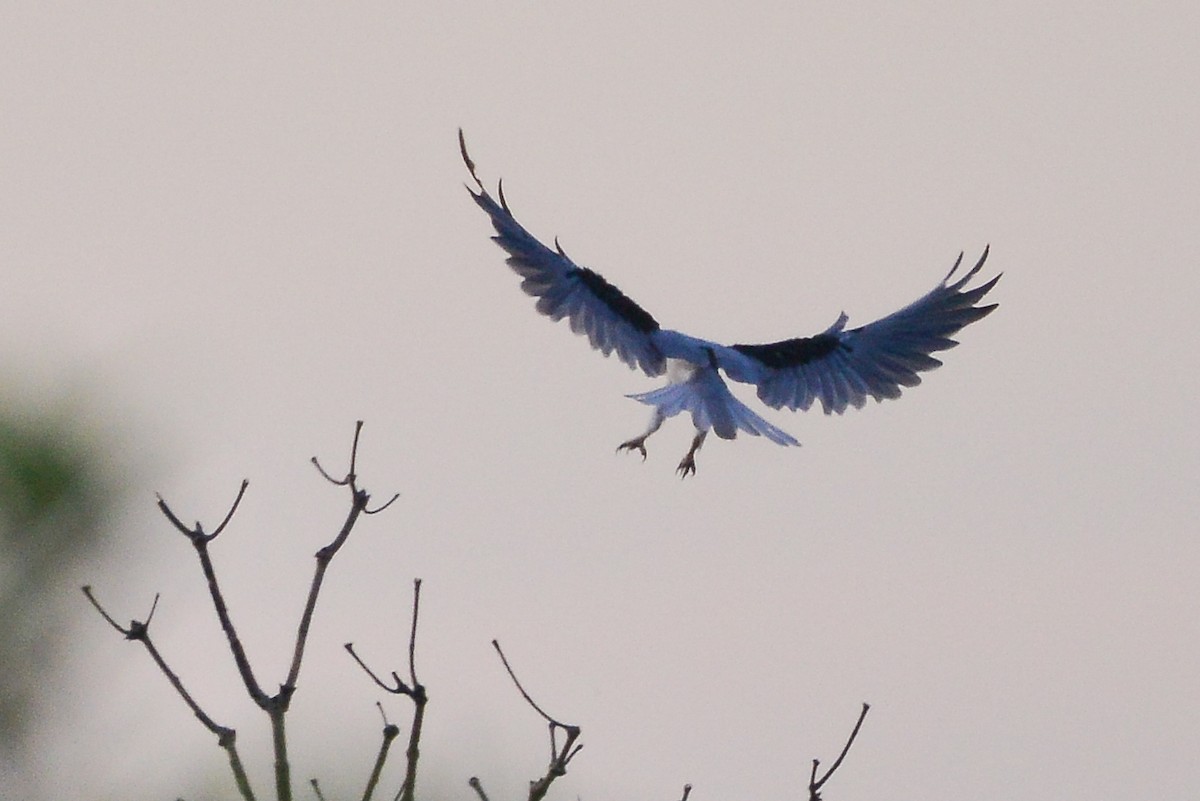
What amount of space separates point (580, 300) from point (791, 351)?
44.0 inches

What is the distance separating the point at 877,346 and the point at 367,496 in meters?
4.60

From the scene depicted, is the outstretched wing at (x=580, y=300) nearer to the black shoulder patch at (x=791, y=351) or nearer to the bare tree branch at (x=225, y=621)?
the black shoulder patch at (x=791, y=351)

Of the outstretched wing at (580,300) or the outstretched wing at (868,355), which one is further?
the outstretched wing at (868,355)

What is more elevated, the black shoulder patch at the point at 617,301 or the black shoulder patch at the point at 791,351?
the black shoulder patch at the point at 791,351

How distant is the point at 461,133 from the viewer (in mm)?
5762

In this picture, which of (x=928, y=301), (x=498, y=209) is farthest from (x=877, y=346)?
(x=498, y=209)

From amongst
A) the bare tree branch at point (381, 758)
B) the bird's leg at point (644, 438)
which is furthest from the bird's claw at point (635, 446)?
the bare tree branch at point (381, 758)

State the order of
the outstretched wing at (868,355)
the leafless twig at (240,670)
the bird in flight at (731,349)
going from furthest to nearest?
the outstretched wing at (868,355) < the bird in flight at (731,349) < the leafless twig at (240,670)

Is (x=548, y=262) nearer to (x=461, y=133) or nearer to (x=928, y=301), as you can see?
(x=461, y=133)

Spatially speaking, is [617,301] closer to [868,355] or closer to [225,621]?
[868,355]

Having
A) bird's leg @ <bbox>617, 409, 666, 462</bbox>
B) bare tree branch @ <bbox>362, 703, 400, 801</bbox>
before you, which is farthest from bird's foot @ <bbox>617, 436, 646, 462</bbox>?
bare tree branch @ <bbox>362, 703, 400, 801</bbox>

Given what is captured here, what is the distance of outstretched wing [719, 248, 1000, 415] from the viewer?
282 inches

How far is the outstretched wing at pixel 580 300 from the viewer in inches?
255

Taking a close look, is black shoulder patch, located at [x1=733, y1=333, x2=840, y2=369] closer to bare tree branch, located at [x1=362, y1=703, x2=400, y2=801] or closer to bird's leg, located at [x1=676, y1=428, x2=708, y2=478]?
bird's leg, located at [x1=676, y1=428, x2=708, y2=478]
